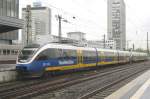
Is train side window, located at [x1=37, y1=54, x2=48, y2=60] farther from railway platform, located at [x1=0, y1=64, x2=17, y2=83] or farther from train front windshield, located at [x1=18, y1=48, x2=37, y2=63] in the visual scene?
railway platform, located at [x1=0, y1=64, x2=17, y2=83]

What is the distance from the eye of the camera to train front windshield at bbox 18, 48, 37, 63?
22.6m

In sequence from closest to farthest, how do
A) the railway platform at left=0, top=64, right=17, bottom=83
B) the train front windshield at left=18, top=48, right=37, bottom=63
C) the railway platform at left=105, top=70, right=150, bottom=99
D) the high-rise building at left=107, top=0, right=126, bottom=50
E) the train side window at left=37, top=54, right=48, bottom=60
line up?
the railway platform at left=105, top=70, right=150, bottom=99, the railway platform at left=0, top=64, right=17, bottom=83, the train front windshield at left=18, top=48, right=37, bottom=63, the train side window at left=37, top=54, right=48, bottom=60, the high-rise building at left=107, top=0, right=126, bottom=50

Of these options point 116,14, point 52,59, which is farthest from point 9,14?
point 52,59

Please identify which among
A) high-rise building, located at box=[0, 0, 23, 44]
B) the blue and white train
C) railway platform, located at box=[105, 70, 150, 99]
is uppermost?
high-rise building, located at box=[0, 0, 23, 44]

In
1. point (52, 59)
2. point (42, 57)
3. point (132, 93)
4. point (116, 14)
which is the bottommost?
point (132, 93)

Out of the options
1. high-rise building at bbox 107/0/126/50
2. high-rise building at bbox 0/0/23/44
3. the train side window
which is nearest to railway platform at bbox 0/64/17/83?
the train side window

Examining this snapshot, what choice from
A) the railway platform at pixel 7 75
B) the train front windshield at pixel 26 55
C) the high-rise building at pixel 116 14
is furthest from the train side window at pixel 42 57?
the high-rise building at pixel 116 14

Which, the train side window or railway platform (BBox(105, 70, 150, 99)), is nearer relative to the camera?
railway platform (BBox(105, 70, 150, 99))

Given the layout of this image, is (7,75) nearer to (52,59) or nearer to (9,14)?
(52,59)

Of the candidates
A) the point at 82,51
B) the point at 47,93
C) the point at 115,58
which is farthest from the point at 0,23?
the point at 115,58

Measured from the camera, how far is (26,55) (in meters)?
22.9

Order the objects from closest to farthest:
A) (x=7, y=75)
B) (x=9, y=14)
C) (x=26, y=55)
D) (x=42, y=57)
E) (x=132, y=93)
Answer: (x=132, y=93)
(x=26, y=55)
(x=7, y=75)
(x=42, y=57)
(x=9, y=14)

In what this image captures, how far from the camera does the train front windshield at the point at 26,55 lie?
22.6m

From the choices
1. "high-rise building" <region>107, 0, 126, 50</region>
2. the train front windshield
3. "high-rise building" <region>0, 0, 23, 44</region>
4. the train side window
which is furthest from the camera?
"high-rise building" <region>107, 0, 126, 50</region>
